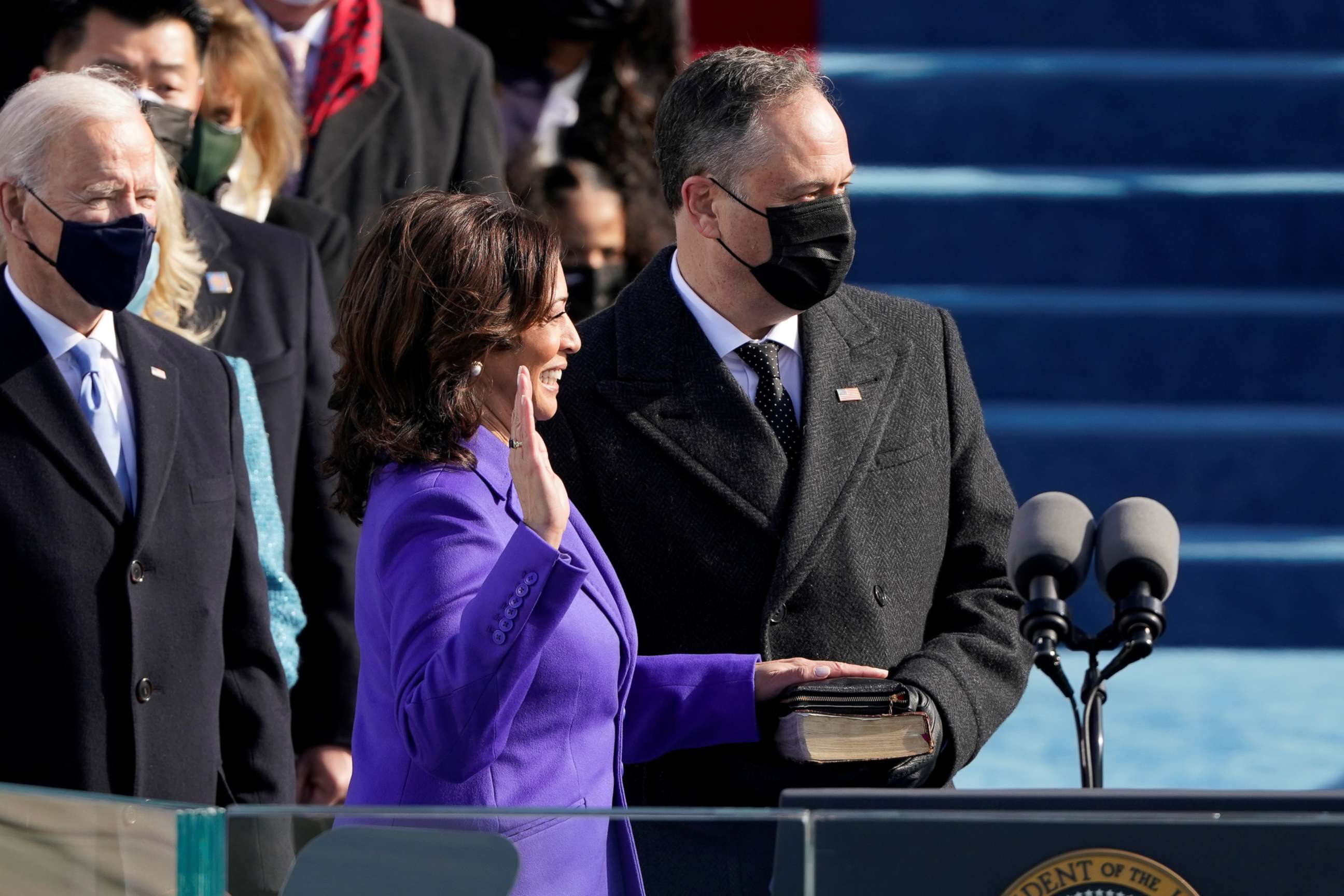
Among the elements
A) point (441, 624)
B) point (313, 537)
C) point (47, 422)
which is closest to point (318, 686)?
point (313, 537)

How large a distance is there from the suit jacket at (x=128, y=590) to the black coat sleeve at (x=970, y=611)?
3.01 feet

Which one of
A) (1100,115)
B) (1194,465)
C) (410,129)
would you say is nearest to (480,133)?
(410,129)

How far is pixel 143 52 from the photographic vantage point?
128 inches

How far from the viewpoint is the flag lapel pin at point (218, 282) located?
3164 mm

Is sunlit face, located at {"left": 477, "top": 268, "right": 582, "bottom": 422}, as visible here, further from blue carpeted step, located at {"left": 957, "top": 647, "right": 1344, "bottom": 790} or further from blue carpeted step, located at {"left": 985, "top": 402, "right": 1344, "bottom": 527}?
blue carpeted step, located at {"left": 985, "top": 402, "right": 1344, "bottom": 527}

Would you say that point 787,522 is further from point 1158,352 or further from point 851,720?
point 1158,352

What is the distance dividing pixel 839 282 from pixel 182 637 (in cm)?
96

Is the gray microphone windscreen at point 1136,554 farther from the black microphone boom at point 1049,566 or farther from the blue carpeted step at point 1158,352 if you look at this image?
the blue carpeted step at point 1158,352

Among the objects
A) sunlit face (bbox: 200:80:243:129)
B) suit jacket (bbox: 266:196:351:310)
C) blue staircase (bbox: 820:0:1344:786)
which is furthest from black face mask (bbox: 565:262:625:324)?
blue staircase (bbox: 820:0:1344:786)

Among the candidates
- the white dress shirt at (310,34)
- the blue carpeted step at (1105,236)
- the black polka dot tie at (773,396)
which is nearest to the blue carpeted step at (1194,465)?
the blue carpeted step at (1105,236)

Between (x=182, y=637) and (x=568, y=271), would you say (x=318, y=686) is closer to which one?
(x=182, y=637)

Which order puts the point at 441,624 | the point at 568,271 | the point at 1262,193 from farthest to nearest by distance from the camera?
1. the point at 1262,193
2. the point at 568,271
3. the point at 441,624

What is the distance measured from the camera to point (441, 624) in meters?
1.83

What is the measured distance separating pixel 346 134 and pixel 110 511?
168 centimetres
